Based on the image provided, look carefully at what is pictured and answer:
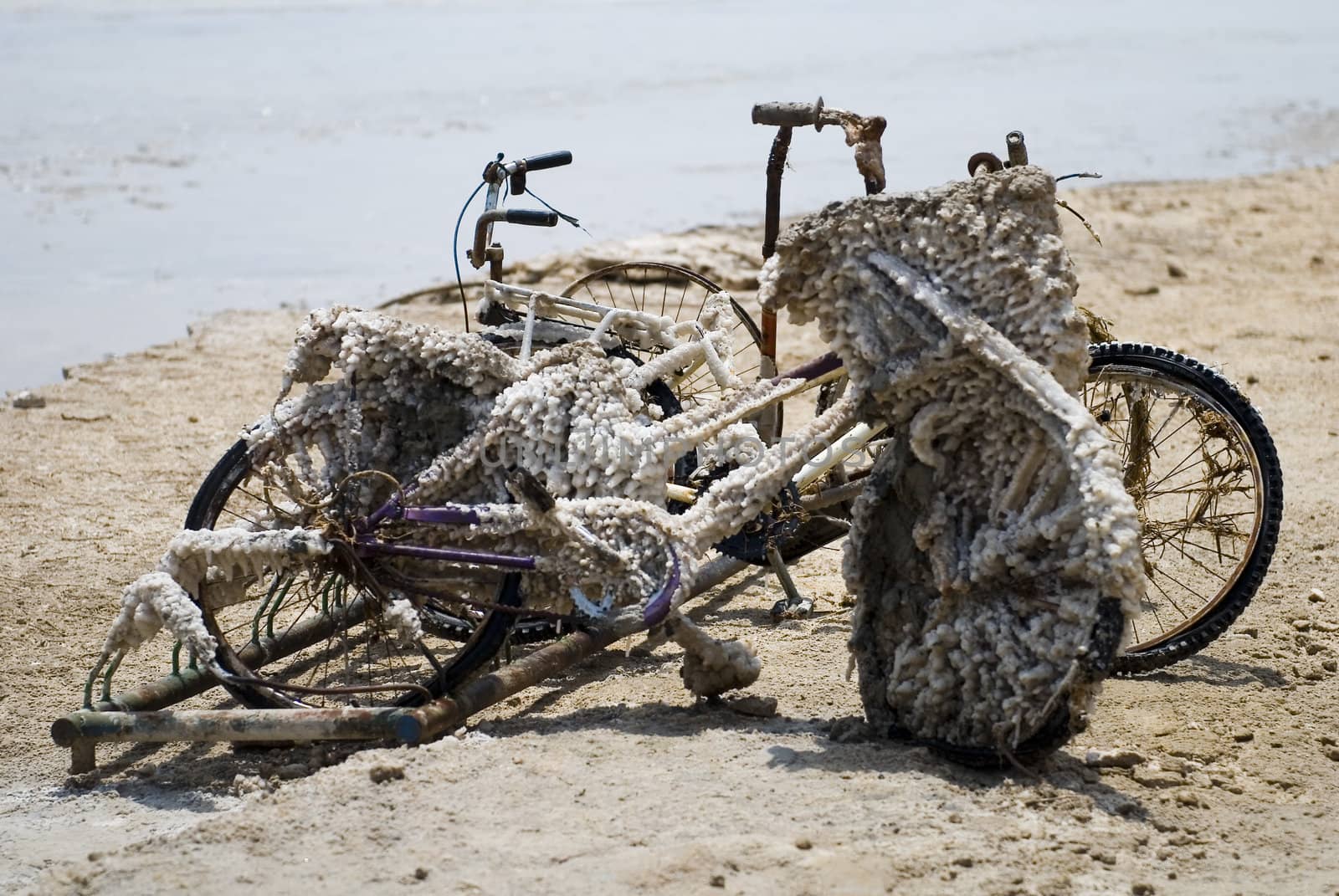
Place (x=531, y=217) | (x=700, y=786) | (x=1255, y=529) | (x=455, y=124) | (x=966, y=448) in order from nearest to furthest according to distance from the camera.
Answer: (x=700, y=786)
(x=966, y=448)
(x=1255, y=529)
(x=531, y=217)
(x=455, y=124)

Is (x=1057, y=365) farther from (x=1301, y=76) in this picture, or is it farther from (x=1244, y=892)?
(x=1301, y=76)

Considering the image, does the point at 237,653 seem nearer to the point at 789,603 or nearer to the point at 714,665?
the point at 714,665

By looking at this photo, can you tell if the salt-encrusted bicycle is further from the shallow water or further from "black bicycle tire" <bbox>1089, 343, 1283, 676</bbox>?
the shallow water

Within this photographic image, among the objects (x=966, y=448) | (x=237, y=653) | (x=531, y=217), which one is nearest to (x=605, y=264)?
(x=531, y=217)

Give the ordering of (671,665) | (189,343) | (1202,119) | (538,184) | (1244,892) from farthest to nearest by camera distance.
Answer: (1202,119) → (538,184) → (189,343) → (671,665) → (1244,892)

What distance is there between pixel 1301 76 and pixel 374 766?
893 inches

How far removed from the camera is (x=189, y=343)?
35.0 feet

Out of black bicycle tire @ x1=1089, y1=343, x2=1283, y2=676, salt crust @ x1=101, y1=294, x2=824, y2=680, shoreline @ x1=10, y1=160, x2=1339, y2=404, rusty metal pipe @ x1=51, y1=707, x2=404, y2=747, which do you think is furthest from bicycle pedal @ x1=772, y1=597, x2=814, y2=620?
shoreline @ x1=10, y1=160, x2=1339, y2=404

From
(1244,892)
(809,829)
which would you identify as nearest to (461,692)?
(809,829)

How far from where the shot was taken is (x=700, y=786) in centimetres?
392

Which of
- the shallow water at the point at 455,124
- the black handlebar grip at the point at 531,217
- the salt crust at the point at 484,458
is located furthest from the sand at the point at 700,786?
the shallow water at the point at 455,124

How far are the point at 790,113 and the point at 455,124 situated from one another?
45.4ft

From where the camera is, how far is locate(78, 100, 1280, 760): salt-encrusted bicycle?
3.97 m

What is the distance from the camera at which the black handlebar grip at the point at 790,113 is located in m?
5.26
